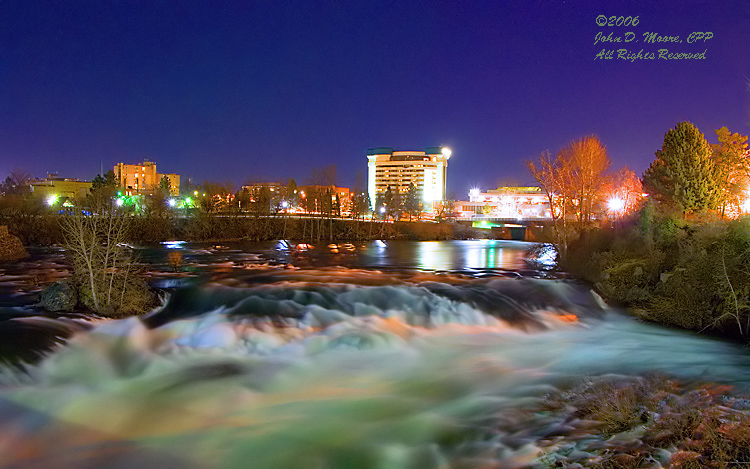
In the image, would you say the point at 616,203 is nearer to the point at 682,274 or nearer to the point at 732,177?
the point at 732,177

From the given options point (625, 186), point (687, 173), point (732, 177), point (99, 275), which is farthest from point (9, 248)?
point (625, 186)

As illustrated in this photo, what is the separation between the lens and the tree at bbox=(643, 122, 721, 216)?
88.9 feet

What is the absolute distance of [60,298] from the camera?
13305mm

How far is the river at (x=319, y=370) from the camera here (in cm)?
784

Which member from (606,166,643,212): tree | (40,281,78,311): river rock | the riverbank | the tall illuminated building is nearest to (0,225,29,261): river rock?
(40,281,78,311): river rock

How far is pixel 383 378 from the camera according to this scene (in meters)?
11.0

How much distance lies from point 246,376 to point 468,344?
609cm

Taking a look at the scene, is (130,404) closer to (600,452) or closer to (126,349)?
(126,349)

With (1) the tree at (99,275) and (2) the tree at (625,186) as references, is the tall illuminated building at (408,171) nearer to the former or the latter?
(2) the tree at (625,186)

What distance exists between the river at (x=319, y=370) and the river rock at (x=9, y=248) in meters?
8.89

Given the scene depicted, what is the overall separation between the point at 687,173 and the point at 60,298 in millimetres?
30708

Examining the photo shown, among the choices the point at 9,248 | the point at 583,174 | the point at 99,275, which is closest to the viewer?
the point at 99,275

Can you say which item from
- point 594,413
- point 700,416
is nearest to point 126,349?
point 594,413

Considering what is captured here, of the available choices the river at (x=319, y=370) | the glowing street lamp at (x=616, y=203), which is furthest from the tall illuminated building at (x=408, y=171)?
the river at (x=319, y=370)
